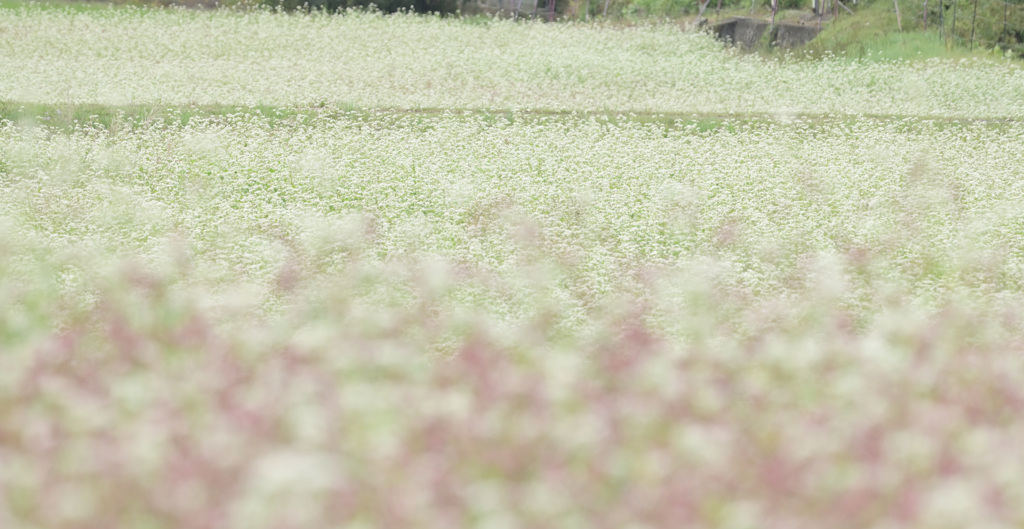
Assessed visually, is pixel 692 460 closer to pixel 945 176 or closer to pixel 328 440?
pixel 328 440

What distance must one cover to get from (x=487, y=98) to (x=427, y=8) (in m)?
12.3

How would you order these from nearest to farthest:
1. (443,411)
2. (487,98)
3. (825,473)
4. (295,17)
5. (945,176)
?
1. (825,473)
2. (443,411)
3. (945,176)
4. (487,98)
5. (295,17)

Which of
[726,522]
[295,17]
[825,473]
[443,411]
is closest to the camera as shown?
[726,522]

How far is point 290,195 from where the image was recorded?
11.6m

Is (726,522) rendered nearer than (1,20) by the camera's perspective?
Yes

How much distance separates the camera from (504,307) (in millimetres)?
→ 7934

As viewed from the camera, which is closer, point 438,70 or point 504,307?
point 504,307

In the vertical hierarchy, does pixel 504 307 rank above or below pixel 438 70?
above

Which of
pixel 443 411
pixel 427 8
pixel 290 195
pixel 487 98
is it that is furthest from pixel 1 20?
pixel 443 411

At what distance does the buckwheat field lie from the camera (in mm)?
4410

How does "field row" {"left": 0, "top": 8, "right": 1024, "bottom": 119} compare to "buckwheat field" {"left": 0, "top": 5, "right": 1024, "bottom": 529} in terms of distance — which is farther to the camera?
"field row" {"left": 0, "top": 8, "right": 1024, "bottom": 119}

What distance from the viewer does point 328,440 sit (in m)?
4.64

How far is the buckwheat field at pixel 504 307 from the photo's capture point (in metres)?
4.41

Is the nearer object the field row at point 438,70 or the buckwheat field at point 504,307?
the buckwheat field at point 504,307
